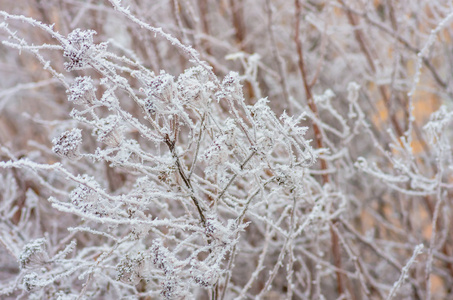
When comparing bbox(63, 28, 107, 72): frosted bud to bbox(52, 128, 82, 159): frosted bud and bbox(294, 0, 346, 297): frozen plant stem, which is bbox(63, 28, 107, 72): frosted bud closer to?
bbox(52, 128, 82, 159): frosted bud

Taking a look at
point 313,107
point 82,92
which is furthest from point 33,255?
point 313,107

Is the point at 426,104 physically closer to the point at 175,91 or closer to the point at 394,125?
the point at 394,125

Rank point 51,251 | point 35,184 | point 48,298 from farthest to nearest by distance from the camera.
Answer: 1. point 35,184
2. point 51,251
3. point 48,298

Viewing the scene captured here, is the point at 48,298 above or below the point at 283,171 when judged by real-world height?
below

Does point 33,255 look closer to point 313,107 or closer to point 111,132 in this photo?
point 111,132

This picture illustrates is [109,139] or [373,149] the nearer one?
[109,139]

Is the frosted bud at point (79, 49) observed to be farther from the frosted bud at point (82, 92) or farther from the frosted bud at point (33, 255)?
the frosted bud at point (33, 255)

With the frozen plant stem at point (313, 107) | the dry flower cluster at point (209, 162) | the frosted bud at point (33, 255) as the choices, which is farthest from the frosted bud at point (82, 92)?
the frozen plant stem at point (313, 107)

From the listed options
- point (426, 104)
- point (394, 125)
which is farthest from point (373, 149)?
point (394, 125)

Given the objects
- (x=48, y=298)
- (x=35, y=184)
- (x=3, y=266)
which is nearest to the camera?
(x=48, y=298)

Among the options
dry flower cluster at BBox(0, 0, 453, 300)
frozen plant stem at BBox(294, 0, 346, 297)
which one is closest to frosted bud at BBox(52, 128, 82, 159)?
dry flower cluster at BBox(0, 0, 453, 300)

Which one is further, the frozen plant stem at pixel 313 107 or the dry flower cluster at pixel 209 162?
the frozen plant stem at pixel 313 107
